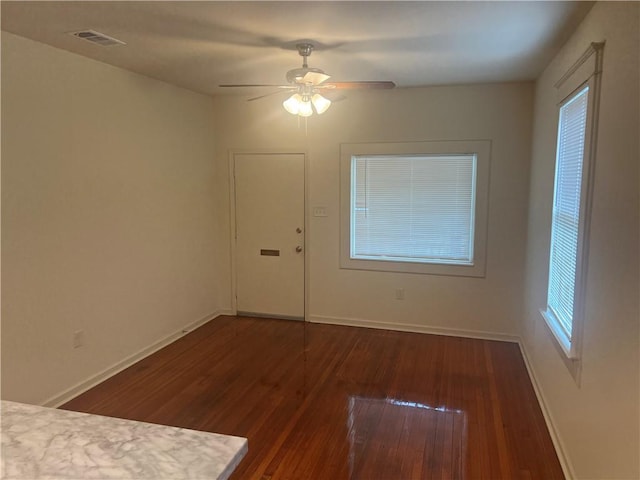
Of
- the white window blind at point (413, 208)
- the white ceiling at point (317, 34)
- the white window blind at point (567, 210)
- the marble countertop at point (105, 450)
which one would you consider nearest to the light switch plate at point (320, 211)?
the white window blind at point (413, 208)

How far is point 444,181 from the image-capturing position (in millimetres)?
4422

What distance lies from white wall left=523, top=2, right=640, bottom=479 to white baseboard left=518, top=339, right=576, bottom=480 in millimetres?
34

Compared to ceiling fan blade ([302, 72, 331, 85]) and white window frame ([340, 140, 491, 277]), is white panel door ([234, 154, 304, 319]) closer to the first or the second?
white window frame ([340, 140, 491, 277])

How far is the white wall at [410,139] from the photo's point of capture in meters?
4.22

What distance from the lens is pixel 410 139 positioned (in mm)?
4438

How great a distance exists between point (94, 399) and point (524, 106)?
4371 mm

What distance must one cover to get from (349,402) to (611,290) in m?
1.94

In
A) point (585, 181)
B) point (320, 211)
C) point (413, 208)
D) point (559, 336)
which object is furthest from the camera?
point (320, 211)

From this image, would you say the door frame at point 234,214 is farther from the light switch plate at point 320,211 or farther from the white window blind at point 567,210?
the white window blind at point 567,210

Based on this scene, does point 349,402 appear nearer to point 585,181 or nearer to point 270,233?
point 585,181

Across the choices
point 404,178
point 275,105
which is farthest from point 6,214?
point 404,178

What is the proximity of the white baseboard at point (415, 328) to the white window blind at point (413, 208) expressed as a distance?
70cm

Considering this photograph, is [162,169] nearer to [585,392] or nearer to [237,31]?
[237,31]

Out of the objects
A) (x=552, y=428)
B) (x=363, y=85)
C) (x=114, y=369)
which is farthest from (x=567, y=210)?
(x=114, y=369)
